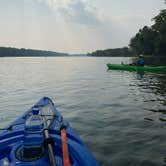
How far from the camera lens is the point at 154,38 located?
87.4 meters

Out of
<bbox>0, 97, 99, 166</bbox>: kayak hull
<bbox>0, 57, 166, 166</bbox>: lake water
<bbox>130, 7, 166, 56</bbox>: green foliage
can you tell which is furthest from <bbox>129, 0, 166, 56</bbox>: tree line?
<bbox>0, 97, 99, 166</bbox>: kayak hull

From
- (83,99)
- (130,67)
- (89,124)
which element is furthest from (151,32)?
(89,124)

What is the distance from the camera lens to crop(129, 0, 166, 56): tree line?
79.4 meters

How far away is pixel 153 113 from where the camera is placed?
12977mm

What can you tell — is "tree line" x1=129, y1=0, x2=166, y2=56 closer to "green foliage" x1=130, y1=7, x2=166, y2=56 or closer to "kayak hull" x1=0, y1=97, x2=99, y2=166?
"green foliage" x1=130, y1=7, x2=166, y2=56

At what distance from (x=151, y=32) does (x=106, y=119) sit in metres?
82.7

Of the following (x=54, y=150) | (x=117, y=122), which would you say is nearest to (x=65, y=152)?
(x=54, y=150)

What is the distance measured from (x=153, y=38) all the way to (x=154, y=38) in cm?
66

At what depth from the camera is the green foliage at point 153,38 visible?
7931 cm

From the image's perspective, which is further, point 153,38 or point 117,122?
point 153,38

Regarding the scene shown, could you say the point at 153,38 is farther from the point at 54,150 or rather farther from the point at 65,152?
the point at 65,152

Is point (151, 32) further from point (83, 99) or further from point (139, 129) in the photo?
point (139, 129)

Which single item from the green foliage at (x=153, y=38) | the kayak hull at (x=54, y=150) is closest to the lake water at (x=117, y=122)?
the kayak hull at (x=54, y=150)

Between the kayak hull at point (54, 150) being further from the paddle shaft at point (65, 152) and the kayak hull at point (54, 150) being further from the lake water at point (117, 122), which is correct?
the lake water at point (117, 122)
